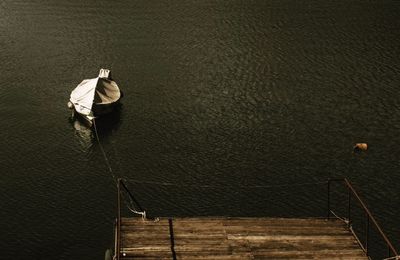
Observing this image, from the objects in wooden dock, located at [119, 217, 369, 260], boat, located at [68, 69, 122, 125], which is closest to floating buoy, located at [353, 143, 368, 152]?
wooden dock, located at [119, 217, 369, 260]

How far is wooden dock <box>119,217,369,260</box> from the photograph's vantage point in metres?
35.0

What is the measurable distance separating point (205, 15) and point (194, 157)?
39.8m

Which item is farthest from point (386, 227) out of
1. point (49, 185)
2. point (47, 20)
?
point (47, 20)

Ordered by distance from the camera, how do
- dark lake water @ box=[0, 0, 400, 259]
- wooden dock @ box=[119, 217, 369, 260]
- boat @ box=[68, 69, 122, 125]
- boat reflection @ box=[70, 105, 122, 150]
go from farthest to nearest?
boat @ box=[68, 69, 122, 125] < boat reflection @ box=[70, 105, 122, 150] < dark lake water @ box=[0, 0, 400, 259] < wooden dock @ box=[119, 217, 369, 260]

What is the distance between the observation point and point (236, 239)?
36.6 metres

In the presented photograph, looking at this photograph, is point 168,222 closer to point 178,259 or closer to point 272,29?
point 178,259

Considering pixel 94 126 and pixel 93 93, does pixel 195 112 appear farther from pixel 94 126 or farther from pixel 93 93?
pixel 93 93

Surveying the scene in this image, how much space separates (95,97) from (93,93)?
0.49 metres

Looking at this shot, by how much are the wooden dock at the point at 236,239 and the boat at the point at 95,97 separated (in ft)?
104

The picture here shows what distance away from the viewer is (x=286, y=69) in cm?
7894

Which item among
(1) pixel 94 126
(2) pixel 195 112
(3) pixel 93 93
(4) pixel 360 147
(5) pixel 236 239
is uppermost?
(3) pixel 93 93

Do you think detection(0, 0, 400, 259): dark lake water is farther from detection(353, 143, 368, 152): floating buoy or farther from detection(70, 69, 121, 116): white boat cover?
detection(70, 69, 121, 116): white boat cover

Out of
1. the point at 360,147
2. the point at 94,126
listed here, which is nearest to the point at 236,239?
the point at 360,147

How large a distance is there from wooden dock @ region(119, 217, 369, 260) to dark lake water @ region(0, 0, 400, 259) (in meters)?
13.1
